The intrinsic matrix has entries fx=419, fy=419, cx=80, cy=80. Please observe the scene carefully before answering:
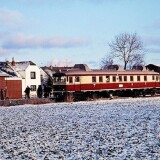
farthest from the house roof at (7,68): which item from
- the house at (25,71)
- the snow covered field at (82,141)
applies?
the snow covered field at (82,141)

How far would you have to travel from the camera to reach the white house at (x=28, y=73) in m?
64.0

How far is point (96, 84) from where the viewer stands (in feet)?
161

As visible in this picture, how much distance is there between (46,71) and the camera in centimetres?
7994

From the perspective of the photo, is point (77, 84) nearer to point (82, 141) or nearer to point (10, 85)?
point (10, 85)

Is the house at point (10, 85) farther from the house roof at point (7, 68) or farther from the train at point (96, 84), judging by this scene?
the train at point (96, 84)

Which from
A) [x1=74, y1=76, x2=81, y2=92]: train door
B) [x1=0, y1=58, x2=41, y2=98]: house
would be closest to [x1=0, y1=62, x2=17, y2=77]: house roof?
[x1=0, y1=58, x2=41, y2=98]: house

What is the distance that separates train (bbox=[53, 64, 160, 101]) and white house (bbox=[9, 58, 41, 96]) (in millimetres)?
14594

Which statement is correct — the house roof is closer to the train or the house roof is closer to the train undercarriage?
the train

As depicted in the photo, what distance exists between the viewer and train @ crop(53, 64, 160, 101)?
47812mm

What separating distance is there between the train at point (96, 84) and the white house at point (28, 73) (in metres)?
14.6

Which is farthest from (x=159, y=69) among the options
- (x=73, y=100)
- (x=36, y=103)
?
(x=36, y=103)

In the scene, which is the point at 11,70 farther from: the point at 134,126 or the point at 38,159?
the point at 38,159

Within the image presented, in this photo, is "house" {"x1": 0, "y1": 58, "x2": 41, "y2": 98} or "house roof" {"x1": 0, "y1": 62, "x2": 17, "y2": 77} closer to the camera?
"house roof" {"x1": 0, "y1": 62, "x2": 17, "y2": 77}

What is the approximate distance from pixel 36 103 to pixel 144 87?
17.6 meters
